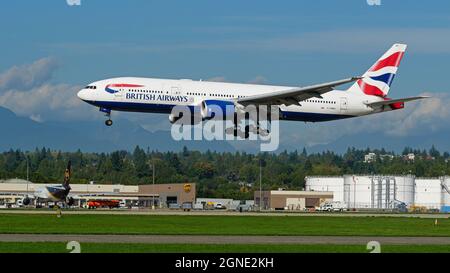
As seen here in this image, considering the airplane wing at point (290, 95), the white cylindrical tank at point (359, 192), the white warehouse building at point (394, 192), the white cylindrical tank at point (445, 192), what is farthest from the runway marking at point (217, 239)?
the white cylindrical tank at point (445, 192)

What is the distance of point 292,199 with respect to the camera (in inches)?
7436

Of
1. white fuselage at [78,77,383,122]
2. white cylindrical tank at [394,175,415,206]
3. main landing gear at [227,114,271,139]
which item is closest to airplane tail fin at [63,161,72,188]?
white fuselage at [78,77,383,122]

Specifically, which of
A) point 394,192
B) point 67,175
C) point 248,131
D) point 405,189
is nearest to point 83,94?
point 248,131

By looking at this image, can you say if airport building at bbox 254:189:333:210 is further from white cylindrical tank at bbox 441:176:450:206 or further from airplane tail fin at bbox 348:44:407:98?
airplane tail fin at bbox 348:44:407:98

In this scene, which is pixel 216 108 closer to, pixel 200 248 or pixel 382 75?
pixel 382 75

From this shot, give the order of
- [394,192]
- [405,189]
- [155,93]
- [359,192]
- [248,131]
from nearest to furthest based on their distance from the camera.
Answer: [155,93] < [248,131] < [394,192] < [359,192] < [405,189]

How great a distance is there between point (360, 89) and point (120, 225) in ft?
113

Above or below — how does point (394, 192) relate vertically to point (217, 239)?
above

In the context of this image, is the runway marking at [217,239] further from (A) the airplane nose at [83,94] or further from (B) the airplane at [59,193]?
(B) the airplane at [59,193]

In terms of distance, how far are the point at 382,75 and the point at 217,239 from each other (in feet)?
160

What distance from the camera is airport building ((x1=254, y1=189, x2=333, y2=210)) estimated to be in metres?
187

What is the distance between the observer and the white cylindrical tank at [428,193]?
633ft
